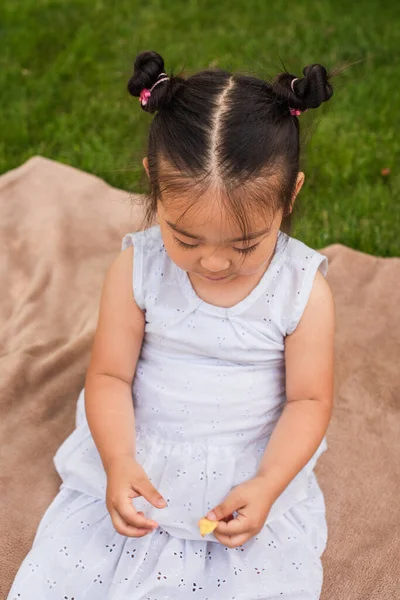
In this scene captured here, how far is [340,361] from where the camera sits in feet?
6.89

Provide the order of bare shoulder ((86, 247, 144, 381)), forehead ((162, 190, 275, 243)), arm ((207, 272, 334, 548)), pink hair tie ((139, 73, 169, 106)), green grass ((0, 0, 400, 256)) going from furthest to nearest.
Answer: green grass ((0, 0, 400, 256)) → bare shoulder ((86, 247, 144, 381)) → arm ((207, 272, 334, 548)) → pink hair tie ((139, 73, 169, 106)) → forehead ((162, 190, 275, 243))

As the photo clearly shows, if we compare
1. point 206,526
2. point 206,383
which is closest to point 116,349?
point 206,383

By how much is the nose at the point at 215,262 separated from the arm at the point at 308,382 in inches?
10.7

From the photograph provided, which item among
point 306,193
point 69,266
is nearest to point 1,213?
point 69,266

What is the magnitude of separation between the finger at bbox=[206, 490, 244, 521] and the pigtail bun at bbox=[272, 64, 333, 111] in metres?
0.70

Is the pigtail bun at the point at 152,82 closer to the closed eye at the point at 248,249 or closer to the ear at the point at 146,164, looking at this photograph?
the ear at the point at 146,164

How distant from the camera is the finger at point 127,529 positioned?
141 centimetres

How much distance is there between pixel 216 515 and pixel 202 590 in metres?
0.14

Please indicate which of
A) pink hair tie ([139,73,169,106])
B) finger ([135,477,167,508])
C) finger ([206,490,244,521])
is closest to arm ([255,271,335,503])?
finger ([206,490,244,521])

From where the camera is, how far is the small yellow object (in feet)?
4.56

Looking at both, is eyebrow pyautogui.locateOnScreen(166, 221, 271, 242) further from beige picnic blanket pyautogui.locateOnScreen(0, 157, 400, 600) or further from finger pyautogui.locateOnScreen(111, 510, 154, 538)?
beige picnic blanket pyautogui.locateOnScreen(0, 157, 400, 600)

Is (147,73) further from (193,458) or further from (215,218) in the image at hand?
(193,458)

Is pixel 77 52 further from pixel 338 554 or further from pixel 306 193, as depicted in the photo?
pixel 338 554

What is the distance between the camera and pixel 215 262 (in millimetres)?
1373
